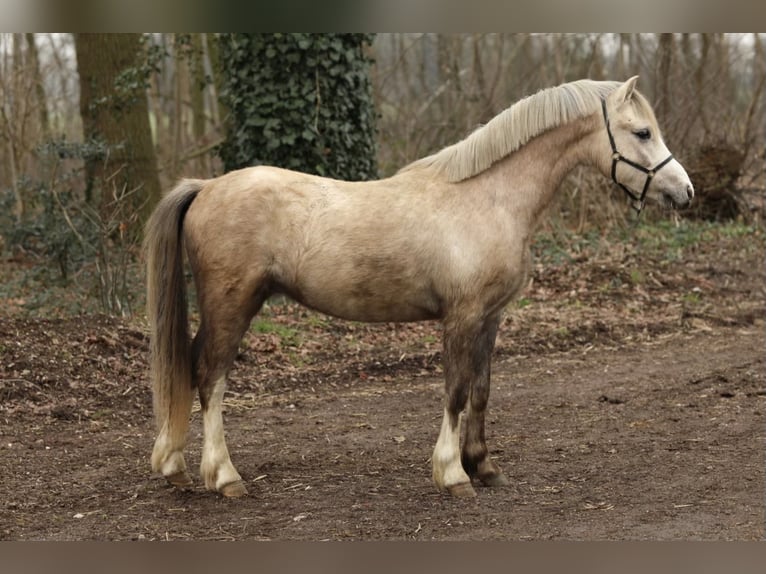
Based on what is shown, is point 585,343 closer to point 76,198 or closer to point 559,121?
point 559,121

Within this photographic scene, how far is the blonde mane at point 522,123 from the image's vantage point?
4586 mm

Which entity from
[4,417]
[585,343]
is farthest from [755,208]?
[4,417]

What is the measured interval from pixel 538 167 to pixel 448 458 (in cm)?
160

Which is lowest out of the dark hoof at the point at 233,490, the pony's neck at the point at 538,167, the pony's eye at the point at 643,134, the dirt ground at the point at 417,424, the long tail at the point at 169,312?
the dirt ground at the point at 417,424

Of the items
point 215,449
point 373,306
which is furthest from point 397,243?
point 215,449

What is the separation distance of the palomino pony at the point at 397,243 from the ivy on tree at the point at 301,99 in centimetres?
412

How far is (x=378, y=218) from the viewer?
4621 millimetres

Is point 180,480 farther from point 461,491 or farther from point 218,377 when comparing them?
point 461,491

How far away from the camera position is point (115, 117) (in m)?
10.4

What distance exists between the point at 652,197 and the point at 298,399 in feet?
11.3

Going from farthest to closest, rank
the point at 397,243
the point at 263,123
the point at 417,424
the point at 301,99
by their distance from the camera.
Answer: the point at 263,123, the point at 301,99, the point at 417,424, the point at 397,243

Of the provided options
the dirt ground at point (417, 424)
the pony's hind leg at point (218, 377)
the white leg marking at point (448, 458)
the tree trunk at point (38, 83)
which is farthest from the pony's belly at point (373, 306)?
the tree trunk at point (38, 83)

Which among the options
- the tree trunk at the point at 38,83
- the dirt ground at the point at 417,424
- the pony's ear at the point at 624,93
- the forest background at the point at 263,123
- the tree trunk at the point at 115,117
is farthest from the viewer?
the tree trunk at the point at 38,83

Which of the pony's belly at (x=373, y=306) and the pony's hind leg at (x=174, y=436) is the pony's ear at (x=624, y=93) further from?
the pony's hind leg at (x=174, y=436)
